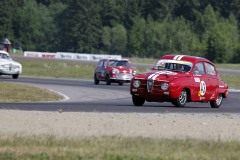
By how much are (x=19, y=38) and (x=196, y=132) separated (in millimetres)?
111662

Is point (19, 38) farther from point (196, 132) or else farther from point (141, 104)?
point (196, 132)

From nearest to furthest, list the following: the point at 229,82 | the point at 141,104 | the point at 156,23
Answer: the point at 141,104 → the point at 229,82 → the point at 156,23

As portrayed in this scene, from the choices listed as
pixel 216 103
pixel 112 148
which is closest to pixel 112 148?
pixel 112 148

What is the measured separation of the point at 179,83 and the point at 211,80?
206 cm

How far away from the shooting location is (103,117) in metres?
20.1

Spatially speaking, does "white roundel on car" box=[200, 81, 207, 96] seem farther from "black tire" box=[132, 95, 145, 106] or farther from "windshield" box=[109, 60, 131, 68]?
"windshield" box=[109, 60, 131, 68]

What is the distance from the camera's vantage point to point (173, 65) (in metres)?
26.6

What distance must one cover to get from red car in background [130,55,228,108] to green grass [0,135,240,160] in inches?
367

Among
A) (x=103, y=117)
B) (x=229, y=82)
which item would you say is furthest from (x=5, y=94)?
(x=229, y=82)

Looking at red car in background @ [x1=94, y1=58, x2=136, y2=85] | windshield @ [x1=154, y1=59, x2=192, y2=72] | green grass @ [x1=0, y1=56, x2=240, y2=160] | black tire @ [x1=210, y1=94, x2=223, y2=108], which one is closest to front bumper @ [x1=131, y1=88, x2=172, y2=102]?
windshield @ [x1=154, y1=59, x2=192, y2=72]

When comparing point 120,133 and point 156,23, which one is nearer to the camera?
point 120,133

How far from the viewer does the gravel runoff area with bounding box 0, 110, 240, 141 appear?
1723cm

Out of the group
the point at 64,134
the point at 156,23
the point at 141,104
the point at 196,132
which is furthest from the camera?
the point at 156,23

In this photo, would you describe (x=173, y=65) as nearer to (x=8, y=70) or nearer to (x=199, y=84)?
(x=199, y=84)
